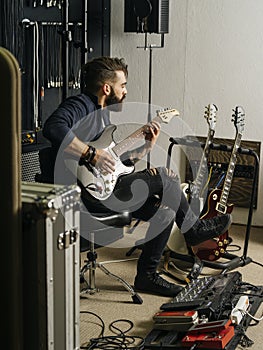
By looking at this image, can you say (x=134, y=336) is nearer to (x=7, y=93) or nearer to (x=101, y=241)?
(x=101, y=241)

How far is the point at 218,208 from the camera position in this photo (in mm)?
3871

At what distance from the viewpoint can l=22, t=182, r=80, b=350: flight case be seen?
178cm

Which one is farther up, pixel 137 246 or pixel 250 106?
pixel 250 106

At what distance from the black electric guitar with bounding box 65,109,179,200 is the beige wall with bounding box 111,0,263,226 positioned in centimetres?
130

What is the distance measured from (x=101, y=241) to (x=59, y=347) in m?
2.38

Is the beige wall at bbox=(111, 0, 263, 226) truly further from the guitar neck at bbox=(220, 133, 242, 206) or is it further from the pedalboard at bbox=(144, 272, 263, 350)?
the pedalboard at bbox=(144, 272, 263, 350)

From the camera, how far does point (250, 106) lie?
4621mm

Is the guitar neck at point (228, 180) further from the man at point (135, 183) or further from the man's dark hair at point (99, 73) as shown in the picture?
the man's dark hair at point (99, 73)

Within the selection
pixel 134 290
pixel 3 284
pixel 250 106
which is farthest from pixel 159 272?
pixel 3 284

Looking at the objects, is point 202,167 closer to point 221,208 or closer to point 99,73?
point 221,208

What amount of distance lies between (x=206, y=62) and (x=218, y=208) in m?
1.28

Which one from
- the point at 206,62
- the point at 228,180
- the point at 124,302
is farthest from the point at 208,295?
the point at 206,62

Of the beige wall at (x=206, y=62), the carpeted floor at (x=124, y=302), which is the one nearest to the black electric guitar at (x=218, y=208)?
the carpeted floor at (x=124, y=302)

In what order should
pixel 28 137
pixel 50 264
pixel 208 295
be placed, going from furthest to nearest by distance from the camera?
pixel 28 137 < pixel 208 295 < pixel 50 264
